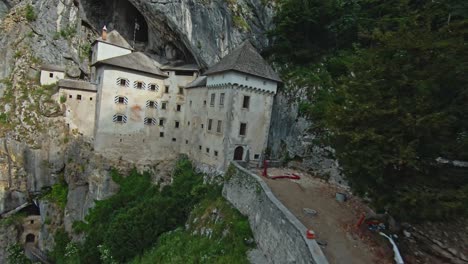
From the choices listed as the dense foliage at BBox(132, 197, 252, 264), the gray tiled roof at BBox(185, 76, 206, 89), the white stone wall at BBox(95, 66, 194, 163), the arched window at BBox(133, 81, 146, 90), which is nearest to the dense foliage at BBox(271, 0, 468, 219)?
the dense foliage at BBox(132, 197, 252, 264)

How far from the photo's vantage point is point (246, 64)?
2169 cm

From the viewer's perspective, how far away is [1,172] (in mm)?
28516

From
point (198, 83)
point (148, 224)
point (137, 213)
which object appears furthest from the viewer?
point (198, 83)

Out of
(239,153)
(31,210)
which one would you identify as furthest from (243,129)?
(31,210)

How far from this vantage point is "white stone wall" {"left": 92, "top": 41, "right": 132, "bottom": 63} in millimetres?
28625

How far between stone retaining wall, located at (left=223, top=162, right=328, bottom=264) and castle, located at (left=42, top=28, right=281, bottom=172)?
5555 millimetres

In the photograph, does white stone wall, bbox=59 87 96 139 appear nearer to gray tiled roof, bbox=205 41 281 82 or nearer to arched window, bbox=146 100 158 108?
arched window, bbox=146 100 158 108

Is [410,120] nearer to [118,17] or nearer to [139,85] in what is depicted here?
[139,85]

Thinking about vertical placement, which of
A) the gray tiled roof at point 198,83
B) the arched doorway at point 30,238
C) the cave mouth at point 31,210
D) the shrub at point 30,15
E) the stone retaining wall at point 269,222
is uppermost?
the shrub at point 30,15

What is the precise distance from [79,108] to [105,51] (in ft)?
24.0

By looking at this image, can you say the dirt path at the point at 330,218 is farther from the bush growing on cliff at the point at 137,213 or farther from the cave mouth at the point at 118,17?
the cave mouth at the point at 118,17

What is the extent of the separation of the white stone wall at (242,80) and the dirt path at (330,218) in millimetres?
8384

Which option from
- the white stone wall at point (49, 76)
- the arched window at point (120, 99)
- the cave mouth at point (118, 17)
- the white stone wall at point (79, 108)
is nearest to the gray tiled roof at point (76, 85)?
the white stone wall at point (79, 108)

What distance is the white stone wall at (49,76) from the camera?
30.9m
